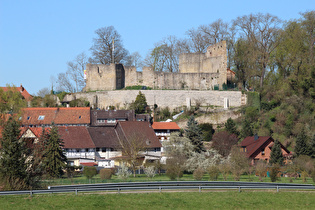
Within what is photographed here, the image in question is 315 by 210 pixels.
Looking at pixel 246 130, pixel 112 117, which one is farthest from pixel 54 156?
pixel 246 130

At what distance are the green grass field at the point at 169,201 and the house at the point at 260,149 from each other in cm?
2181

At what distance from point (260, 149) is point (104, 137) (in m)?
14.9

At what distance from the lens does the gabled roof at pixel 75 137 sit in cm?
5353

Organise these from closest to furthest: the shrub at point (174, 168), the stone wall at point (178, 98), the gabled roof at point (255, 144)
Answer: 1. the shrub at point (174, 168)
2. the gabled roof at point (255, 144)
3. the stone wall at point (178, 98)

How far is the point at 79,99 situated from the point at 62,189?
37.9 metres

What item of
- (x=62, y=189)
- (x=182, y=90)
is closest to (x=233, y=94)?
(x=182, y=90)

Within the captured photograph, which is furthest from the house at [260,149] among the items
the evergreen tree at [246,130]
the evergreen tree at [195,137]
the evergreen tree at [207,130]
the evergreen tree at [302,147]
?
the evergreen tree at [207,130]

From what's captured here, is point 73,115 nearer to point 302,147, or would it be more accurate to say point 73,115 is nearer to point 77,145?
point 77,145

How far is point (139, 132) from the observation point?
189 feet

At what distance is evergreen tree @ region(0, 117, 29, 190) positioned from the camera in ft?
101

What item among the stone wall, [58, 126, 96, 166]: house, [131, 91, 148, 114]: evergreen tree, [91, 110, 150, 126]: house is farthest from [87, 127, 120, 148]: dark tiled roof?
the stone wall

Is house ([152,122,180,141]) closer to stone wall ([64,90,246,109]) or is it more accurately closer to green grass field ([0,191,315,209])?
stone wall ([64,90,246,109])

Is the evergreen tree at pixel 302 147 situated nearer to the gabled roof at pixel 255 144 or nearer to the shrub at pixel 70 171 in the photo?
the gabled roof at pixel 255 144

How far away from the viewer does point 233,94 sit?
6481 cm
